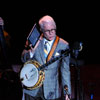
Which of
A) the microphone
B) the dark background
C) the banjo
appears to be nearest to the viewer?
the microphone

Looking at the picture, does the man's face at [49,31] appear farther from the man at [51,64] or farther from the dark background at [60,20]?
the dark background at [60,20]

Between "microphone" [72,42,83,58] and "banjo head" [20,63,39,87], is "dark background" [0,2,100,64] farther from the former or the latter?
"microphone" [72,42,83,58]

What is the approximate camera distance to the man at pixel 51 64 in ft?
8.71

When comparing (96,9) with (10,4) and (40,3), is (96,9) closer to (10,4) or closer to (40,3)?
(40,3)

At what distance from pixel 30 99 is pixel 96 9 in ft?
14.3

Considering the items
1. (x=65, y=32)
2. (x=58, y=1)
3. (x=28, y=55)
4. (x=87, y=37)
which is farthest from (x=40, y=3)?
(x=28, y=55)

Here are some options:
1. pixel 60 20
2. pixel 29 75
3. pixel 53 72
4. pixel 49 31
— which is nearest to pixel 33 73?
pixel 29 75

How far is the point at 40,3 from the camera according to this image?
20.1ft

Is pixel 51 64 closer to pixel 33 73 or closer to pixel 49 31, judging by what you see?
pixel 33 73

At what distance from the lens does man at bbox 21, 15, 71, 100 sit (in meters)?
2.65

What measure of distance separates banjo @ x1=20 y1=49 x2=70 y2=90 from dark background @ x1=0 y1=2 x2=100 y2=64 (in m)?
3.66

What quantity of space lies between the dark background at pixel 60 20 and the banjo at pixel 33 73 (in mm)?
3659

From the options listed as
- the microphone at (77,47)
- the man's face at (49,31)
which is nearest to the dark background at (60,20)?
the man's face at (49,31)

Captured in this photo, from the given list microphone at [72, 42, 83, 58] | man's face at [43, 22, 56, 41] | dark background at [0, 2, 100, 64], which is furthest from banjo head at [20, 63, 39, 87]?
dark background at [0, 2, 100, 64]
